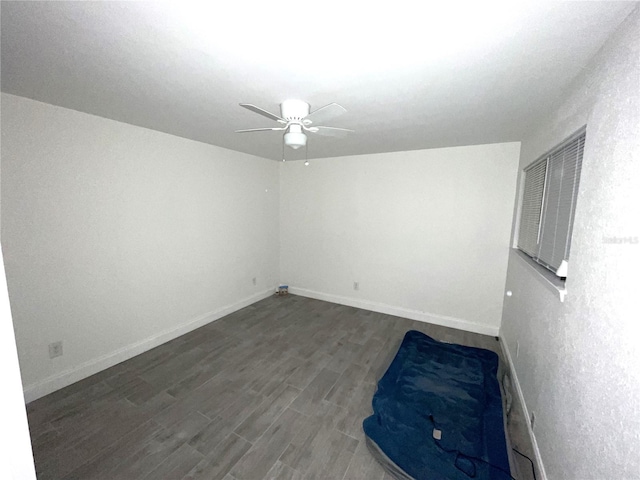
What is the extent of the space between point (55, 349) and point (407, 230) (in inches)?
157

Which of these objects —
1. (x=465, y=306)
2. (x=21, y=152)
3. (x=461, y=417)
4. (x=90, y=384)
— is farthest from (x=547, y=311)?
(x=21, y=152)

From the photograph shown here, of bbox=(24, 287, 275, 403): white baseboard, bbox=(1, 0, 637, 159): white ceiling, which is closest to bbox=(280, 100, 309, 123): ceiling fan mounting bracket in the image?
bbox=(1, 0, 637, 159): white ceiling

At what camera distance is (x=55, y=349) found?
2242 mm

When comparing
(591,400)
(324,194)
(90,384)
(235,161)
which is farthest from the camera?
(324,194)

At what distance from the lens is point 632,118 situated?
39.8 inches

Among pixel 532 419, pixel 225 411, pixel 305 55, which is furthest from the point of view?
pixel 225 411

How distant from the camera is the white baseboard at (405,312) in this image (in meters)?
3.42

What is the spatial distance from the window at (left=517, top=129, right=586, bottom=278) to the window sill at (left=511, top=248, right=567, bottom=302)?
1.8 inches

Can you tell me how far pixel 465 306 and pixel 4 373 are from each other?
396 centimetres

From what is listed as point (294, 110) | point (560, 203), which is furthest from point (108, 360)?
point (560, 203)

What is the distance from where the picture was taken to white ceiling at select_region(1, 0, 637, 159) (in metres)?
1.07

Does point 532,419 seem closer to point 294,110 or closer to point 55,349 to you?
point 294,110

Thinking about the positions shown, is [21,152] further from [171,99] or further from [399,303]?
[399,303]

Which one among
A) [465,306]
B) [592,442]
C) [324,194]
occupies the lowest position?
[465,306]
